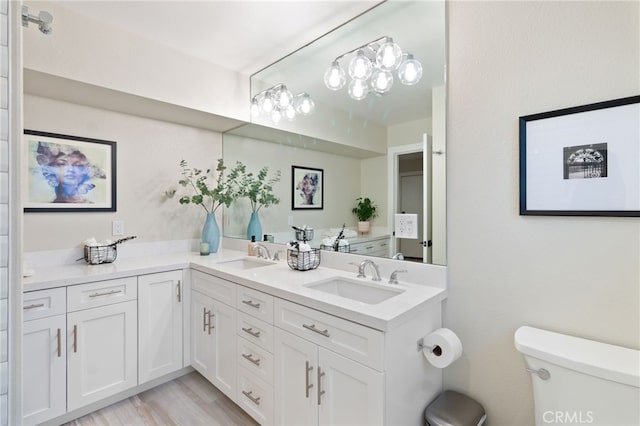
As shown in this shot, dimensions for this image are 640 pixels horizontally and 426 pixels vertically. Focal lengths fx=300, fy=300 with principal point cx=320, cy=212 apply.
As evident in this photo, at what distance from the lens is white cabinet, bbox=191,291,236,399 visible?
1841 millimetres

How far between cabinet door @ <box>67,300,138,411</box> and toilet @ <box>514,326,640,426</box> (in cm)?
217

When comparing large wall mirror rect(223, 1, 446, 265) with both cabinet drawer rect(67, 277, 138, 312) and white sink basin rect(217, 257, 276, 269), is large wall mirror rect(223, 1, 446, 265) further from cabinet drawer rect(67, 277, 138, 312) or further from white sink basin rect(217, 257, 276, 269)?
cabinet drawer rect(67, 277, 138, 312)

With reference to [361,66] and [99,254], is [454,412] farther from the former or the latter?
[99,254]

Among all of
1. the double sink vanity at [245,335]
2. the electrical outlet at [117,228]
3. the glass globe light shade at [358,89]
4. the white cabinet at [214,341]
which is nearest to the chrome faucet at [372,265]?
the double sink vanity at [245,335]

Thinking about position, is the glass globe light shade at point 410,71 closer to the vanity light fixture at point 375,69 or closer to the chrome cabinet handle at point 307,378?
the vanity light fixture at point 375,69

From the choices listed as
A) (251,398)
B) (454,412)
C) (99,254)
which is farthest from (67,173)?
(454,412)

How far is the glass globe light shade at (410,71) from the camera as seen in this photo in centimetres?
162

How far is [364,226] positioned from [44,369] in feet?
6.52

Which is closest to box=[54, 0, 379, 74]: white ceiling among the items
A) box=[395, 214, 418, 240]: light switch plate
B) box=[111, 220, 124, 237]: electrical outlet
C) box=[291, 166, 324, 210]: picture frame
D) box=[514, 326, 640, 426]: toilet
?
box=[291, 166, 324, 210]: picture frame

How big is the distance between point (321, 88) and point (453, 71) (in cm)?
100

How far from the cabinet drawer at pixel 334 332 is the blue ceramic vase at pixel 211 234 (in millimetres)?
1383

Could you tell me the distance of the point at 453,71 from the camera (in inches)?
59.0

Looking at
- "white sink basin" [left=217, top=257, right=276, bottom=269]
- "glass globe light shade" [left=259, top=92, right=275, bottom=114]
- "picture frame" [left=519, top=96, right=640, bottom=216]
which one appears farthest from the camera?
"glass globe light shade" [left=259, top=92, right=275, bottom=114]

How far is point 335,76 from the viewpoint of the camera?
6.61 ft
